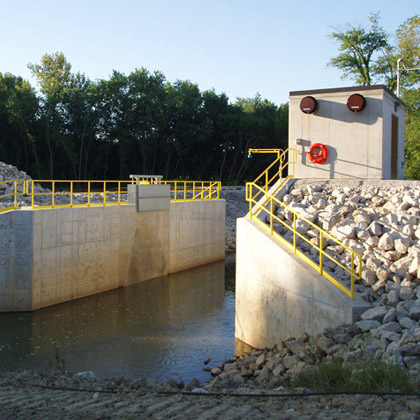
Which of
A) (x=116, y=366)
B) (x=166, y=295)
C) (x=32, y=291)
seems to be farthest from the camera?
(x=166, y=295)

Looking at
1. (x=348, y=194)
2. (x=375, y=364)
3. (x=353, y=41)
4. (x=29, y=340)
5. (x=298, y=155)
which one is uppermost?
(x=353, y=41)

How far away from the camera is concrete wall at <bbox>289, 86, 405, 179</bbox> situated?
1271 cm

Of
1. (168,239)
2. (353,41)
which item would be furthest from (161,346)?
(353,41)

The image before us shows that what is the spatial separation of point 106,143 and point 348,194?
35082 mm

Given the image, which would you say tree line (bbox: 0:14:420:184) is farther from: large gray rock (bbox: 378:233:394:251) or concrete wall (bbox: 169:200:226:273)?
large gray rock (bbox: 378:233:394:251)

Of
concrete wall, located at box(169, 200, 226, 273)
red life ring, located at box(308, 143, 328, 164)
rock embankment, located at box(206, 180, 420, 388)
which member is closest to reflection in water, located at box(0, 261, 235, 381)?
rock embankment, located at box(206, 180, 420, 388)

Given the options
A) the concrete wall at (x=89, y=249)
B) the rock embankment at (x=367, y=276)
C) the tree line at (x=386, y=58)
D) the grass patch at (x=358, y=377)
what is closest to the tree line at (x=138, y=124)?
the tree line at (x=386, y=58)

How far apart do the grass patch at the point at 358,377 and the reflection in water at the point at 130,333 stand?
3.54 m

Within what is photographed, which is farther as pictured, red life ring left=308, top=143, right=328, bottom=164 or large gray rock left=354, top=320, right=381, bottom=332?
red life ring left=308, top=143, right=328, bottom=164

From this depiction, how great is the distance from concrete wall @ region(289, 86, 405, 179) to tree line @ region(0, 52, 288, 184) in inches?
1206

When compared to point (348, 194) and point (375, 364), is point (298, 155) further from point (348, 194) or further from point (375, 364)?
point (375, 364)

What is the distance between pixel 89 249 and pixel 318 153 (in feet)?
28.5

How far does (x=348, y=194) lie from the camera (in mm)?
11984

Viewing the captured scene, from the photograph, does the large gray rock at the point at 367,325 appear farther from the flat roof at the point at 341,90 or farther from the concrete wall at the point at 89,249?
the concrete wall at the point at 89,249
